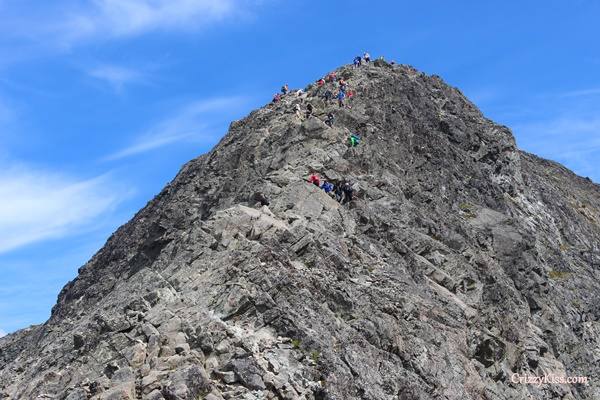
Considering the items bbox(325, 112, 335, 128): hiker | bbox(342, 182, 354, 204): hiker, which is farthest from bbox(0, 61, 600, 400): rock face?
bbox(325, 112, 335, 128): hiker

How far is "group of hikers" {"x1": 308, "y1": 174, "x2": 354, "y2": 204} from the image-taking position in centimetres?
4959

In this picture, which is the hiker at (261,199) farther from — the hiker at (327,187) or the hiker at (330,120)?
the hiker at (330,120)

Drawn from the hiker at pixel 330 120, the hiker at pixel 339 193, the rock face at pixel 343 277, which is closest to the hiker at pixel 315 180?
the rock face at pixel 343 277

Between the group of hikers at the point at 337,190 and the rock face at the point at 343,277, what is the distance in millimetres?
642

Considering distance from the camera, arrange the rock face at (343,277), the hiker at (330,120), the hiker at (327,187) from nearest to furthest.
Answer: the rock face at (343,277) → the hiker at (327,187) → the hiker at (330,120)

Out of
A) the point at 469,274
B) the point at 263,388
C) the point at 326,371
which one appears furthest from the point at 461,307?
the point at 263,388

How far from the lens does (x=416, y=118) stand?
218 ft

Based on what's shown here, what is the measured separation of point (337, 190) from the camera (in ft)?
164

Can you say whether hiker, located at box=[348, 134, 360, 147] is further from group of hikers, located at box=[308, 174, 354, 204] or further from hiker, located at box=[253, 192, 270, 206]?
hiker, located at box=[253, 192, 270, 206]

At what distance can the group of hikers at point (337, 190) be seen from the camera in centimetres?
4959

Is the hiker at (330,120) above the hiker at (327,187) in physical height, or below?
above

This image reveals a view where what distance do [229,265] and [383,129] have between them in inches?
1031

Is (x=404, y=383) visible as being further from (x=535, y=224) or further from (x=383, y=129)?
(x=535, y=224)

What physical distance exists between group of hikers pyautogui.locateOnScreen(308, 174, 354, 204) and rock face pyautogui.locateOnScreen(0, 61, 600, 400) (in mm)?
642
